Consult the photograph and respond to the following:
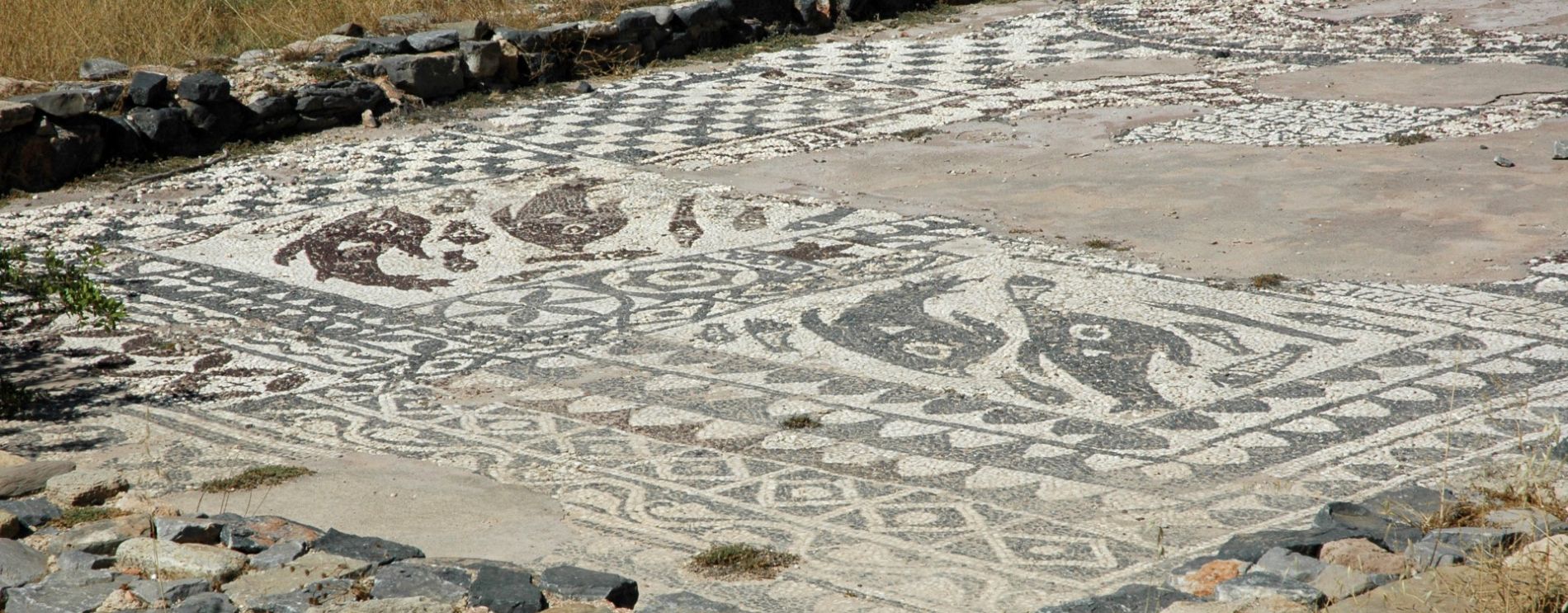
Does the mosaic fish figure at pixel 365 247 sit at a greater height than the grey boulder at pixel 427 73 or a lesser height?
lesser

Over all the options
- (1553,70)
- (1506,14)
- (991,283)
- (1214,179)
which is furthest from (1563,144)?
(1506,14)

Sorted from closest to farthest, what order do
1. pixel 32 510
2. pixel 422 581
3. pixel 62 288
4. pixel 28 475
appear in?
pixel 422 581 < pixel 32 510 < pixel 28 475 < pixel 62 288

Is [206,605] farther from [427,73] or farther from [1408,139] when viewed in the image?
[427,73]

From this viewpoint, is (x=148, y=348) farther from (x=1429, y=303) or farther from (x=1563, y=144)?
(x=1563, y=144)

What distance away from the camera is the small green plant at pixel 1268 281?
577cm

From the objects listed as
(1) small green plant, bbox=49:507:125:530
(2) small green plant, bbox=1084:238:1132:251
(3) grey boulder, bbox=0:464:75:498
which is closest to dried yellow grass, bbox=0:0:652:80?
(2) small green plant, bbox=1084:238:1132:251

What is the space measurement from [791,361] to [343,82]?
494 centimetres

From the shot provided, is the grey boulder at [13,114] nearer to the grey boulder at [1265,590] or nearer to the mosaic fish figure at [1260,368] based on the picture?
the mosaic fish figure at [1260,368]

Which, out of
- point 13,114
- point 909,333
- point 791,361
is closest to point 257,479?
point 791,361

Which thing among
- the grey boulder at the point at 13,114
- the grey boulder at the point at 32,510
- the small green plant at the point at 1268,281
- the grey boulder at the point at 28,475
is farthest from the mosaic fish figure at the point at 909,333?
the grey boulder at the point at 13,114

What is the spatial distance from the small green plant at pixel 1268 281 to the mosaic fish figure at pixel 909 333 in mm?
996

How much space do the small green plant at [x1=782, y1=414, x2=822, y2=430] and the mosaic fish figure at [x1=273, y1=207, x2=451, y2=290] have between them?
208 cm

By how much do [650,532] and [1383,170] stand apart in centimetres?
459

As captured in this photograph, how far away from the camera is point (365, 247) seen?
6.76m
